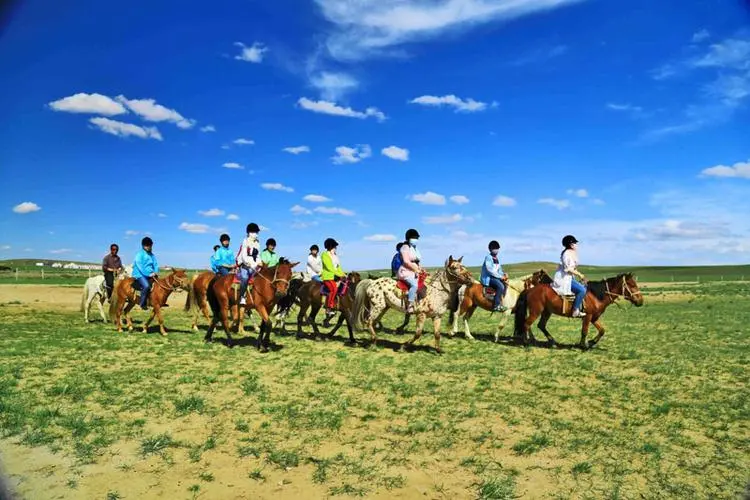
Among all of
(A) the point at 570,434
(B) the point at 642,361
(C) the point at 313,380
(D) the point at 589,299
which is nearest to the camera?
(A) the point at 570,434

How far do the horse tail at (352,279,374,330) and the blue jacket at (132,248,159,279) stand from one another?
7607 mm

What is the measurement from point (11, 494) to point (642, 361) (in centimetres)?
1335

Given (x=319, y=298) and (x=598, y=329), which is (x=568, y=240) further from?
(x=319, y=298)

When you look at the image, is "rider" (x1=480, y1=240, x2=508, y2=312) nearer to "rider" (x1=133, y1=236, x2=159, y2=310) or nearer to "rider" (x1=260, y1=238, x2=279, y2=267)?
"rider" (x1=260, y1=238, x2=279, y2=267)

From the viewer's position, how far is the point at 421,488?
17.2ft

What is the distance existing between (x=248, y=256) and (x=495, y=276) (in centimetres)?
841

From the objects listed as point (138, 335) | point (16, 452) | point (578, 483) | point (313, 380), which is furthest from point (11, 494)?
Answer: point (138, 335)

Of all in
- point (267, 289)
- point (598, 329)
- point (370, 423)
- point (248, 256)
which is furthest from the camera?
point (598, 329)

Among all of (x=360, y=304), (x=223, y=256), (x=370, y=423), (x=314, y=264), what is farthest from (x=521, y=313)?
(x=223, y=256)

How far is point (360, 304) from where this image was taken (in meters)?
13.7

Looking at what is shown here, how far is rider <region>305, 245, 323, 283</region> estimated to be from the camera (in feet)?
55.3

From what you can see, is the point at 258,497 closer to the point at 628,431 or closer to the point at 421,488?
the point at 421,488

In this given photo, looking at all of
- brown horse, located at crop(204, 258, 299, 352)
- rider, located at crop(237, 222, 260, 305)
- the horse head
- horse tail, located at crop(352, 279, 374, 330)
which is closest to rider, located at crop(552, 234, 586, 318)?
the horse head

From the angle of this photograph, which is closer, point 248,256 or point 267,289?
point 267,289
